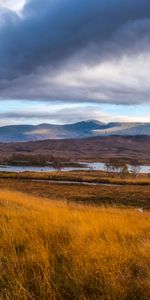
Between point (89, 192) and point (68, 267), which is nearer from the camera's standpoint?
point (68, 267)

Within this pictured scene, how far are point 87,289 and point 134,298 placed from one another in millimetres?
553

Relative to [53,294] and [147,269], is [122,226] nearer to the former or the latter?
[147,269]

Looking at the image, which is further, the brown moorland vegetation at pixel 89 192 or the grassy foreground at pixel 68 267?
the brown moorland vegetation at pixel 89 192

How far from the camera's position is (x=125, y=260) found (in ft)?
15.4

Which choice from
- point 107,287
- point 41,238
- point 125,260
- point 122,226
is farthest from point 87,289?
point 122,226

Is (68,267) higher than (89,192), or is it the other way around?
(68,267)

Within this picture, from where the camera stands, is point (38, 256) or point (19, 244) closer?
point (38, 256)

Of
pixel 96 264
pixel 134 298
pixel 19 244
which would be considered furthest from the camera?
pixel 19 244

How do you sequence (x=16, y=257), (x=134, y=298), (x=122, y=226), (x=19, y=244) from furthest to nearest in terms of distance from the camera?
1. (x=122, y=226)
2. (x=19, y=244)
3. (x=16, y=257)
4. (x=134, y=298)

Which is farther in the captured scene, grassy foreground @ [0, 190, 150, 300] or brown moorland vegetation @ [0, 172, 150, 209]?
brown moorland vegetation @ [0, 172, 150, 209]

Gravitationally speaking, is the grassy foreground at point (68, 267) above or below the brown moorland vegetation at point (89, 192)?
above

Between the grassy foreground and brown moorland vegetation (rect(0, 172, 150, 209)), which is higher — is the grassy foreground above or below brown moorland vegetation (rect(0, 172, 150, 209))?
above

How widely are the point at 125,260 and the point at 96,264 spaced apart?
539mm

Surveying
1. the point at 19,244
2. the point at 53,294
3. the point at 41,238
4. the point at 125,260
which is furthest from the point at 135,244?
the point at 53,294
